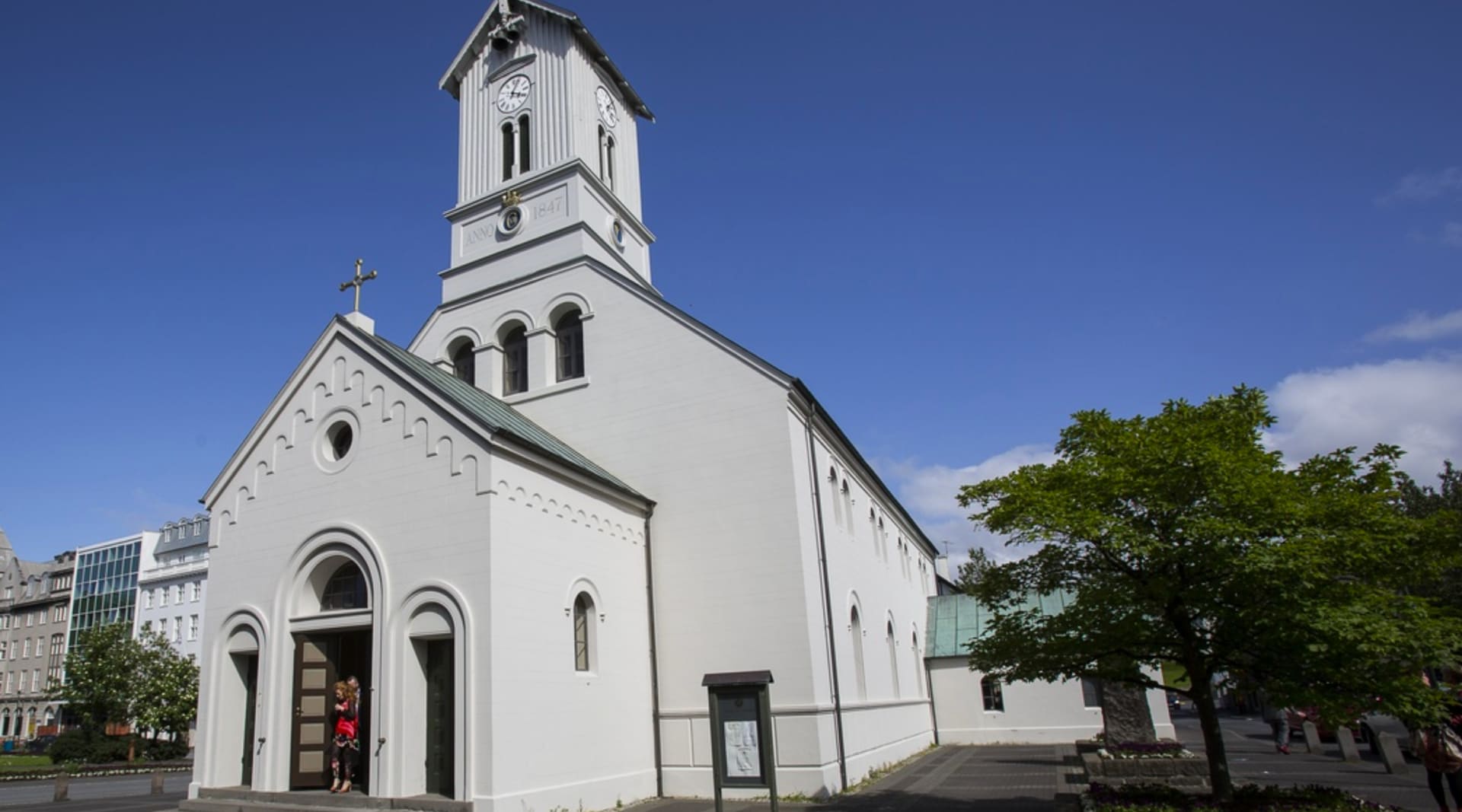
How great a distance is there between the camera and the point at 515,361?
22.1 meters

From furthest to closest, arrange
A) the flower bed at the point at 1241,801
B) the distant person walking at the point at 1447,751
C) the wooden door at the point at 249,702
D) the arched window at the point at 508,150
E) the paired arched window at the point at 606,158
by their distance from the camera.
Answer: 1. the paired arched window at the point at 606,158
2. the arched window at the point at 508,150
3. the wooden door at the point at 249,702
4. the distant person walking at the point at 1447,751
5. the flower bed at the point at 1241,801

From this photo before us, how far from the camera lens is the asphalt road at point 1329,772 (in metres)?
14.8

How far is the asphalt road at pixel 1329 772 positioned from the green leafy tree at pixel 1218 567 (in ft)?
20.0

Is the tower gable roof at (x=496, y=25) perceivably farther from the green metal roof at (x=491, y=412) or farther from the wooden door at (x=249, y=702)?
the wooden door at (x=249, y=702)

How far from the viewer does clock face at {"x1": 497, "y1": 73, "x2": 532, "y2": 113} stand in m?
25.0

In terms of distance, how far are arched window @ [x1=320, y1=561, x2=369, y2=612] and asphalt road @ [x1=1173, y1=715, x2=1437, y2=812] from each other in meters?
16.9

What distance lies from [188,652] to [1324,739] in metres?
68.9

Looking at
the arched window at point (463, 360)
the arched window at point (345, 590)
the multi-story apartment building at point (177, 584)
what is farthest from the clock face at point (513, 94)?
the multi-story apartment building at point (177, 584)

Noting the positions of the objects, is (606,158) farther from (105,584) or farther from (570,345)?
(105,584)

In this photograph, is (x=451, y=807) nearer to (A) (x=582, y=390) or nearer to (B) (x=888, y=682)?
(A) (x=582, y=390)

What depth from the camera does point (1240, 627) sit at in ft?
31.8

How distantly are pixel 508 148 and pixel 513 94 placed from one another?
1642 millimetres

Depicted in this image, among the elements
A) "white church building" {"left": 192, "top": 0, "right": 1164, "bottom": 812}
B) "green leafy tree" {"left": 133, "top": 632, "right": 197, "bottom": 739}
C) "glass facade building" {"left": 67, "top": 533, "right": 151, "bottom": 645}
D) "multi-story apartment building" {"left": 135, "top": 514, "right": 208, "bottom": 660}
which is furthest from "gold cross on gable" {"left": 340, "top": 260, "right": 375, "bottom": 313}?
"glass facade building" {"left": 67, "top": 533, "right": 151, "bottom": 645}

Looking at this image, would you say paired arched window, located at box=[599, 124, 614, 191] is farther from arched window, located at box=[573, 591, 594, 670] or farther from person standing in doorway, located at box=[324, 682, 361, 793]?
person standing in doorway, located at box=[324, 682, 361, 793]
